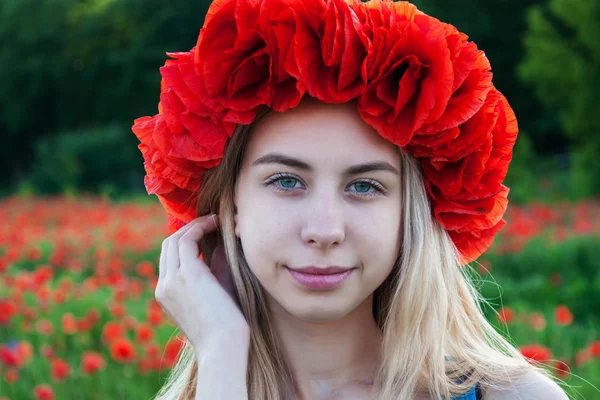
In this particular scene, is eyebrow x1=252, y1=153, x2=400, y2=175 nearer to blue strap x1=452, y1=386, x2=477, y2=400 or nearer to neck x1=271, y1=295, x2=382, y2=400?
neck x1=271, y1=295, x2=382, y2=400

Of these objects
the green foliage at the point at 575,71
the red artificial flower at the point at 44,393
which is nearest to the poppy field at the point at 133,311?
the red artificial flower at the point at 44,393

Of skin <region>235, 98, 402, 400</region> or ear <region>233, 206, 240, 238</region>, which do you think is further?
ear <region>233, 206, 240, 238</region>

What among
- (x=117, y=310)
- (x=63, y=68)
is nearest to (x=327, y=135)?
(x=117, y=310)

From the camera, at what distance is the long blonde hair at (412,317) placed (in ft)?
6.46

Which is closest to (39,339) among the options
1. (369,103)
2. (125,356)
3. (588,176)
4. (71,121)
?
(125,356)

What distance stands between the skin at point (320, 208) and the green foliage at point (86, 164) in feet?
66.3

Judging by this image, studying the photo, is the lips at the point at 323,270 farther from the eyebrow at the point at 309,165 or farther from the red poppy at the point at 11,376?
the red poppy at the point at 11,376

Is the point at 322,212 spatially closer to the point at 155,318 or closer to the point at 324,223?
the point at 324,223

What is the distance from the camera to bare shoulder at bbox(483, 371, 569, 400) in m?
1.88

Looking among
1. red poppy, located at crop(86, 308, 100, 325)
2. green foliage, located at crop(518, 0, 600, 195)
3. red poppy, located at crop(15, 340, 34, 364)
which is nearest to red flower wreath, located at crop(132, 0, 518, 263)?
red poppy, located at crop(15, 340, 34, 364)

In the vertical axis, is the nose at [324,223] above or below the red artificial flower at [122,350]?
above

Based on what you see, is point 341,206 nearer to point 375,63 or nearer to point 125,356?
point 375,63

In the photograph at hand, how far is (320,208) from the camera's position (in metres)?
1.79

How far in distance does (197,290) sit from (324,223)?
458 mm
